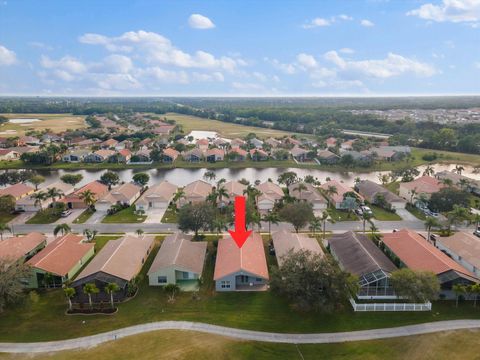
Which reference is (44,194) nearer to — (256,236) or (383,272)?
(256,236)

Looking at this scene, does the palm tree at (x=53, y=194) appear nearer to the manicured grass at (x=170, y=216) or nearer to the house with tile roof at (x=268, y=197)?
the manicured grass at (x=170, y=216)

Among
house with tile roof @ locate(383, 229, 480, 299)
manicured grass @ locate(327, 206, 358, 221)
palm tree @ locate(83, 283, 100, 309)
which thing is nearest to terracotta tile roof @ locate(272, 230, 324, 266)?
house with tile roof @ locate(383, 229, 480, 299)

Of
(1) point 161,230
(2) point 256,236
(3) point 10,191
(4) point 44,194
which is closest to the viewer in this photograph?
(2) point 256,236

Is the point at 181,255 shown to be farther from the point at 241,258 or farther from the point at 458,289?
the point at 458,289

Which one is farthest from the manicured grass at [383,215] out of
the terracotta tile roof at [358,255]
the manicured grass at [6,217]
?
the manicured grass at [6,217]

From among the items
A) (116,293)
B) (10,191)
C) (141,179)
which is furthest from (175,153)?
(116,293)

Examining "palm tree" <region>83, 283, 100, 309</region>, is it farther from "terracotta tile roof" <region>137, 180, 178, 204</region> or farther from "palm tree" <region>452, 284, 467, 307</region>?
"palm tree" <region>452, 284, 467, 307</region>
